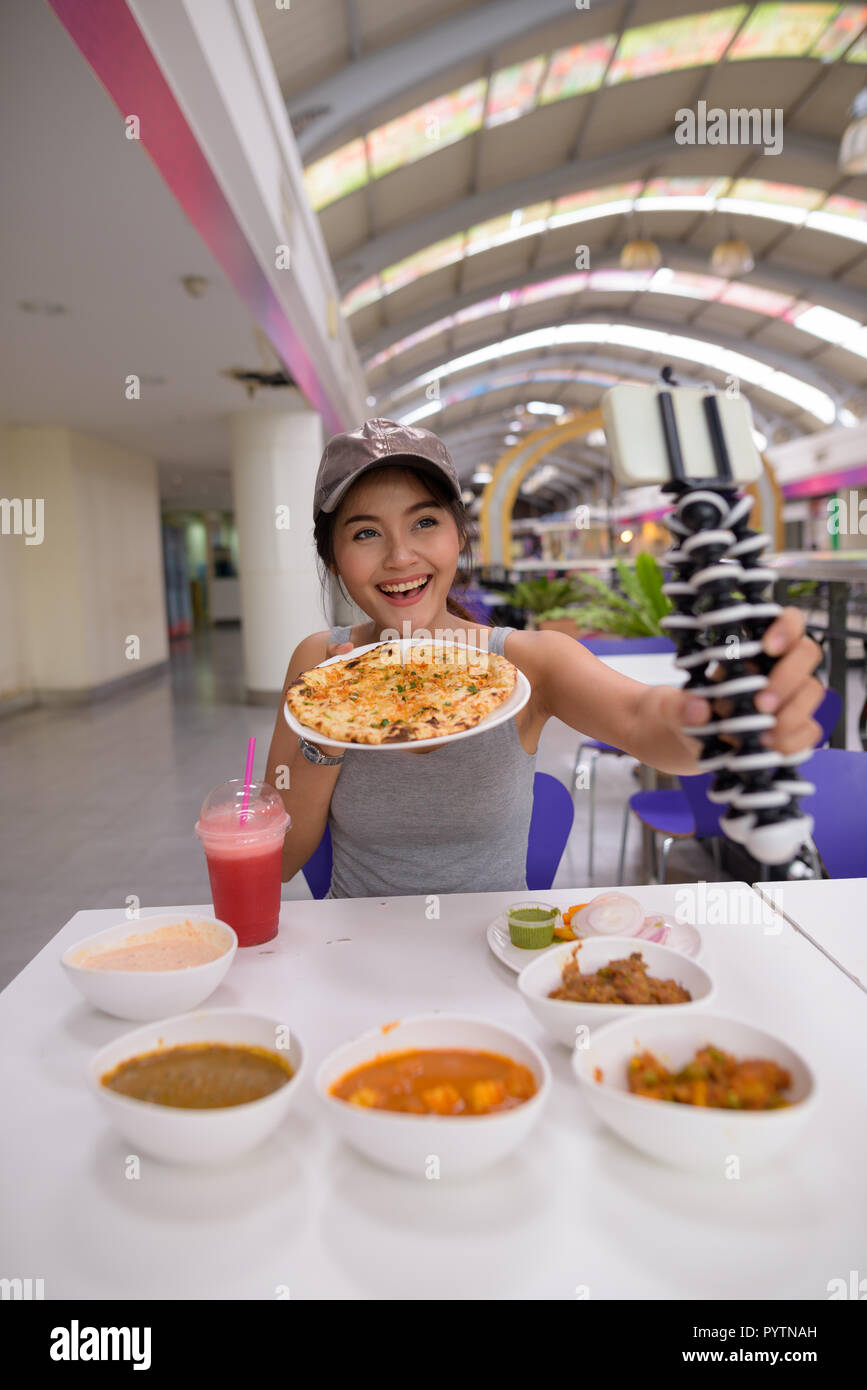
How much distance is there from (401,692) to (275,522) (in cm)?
696

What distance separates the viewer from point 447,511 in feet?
5.07

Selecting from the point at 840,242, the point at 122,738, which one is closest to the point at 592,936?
→ the point at 122,738

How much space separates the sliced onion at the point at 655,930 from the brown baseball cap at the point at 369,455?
83 centimetres

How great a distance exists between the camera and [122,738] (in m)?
7.02

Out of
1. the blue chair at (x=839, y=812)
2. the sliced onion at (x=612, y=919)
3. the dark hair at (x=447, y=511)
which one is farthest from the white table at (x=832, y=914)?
the dark hair at (x=447, y=511)

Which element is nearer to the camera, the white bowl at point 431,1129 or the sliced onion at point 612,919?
the white bowl at point 431,1129

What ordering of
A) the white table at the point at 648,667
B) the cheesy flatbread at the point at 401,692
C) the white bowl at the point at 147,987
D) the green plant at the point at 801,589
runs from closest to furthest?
the white bowl at the point at 147,987 → the cheesy flatbread at the point at 401,692 → the white table at the point at 648,667 → the green plant at the point at 801,589

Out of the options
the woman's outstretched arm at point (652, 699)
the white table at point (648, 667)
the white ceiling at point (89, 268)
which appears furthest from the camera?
the white table at point (648, 667)

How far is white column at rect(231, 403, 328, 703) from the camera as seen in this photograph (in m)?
7.97

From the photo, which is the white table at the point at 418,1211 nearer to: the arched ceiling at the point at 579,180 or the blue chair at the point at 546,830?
the blue chair at the point at 546,830

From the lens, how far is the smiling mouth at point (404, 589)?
1.49 meters

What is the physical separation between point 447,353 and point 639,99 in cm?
757

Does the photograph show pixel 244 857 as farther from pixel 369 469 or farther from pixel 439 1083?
pixel 369 469

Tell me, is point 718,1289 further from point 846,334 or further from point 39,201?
point 846,334
